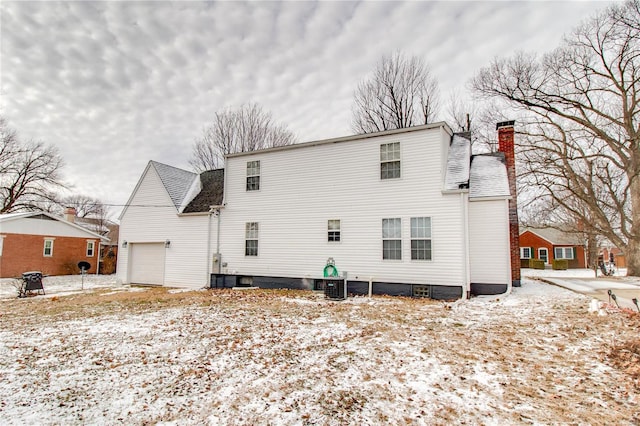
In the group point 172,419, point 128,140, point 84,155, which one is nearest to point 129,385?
point 172,419

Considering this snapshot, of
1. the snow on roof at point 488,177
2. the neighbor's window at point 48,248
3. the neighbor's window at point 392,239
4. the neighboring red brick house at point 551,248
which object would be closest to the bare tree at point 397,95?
the snow on roof at point 488,177

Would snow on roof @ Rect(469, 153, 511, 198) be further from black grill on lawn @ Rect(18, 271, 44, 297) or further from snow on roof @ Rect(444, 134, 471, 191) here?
black grill on lawn @ Rect(18, 271, 44, 297)

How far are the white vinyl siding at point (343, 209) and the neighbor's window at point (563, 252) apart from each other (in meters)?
32.1

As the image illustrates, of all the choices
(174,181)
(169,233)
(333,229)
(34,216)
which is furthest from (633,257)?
(34,216)

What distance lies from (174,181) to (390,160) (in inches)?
451

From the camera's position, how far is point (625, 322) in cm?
713

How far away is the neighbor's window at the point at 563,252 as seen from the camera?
35.9 metres

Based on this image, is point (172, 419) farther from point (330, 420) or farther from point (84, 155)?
point (84, 155)

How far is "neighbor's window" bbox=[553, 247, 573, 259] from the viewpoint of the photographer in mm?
35938

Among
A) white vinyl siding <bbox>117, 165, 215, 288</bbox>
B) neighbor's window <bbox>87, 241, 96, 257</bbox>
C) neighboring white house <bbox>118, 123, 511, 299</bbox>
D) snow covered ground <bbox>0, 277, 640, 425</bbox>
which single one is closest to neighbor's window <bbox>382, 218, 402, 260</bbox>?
neighboring white house <bbox>118, 123, 511, 299</bbox>

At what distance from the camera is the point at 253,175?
15.1 meters

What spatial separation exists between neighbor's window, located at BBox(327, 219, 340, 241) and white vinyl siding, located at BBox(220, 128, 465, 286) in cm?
16

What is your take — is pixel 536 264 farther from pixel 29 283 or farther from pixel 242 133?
pixel 29 283

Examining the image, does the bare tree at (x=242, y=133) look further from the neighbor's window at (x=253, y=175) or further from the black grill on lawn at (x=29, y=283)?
the black grill on lawn at (x=29, y=283)
